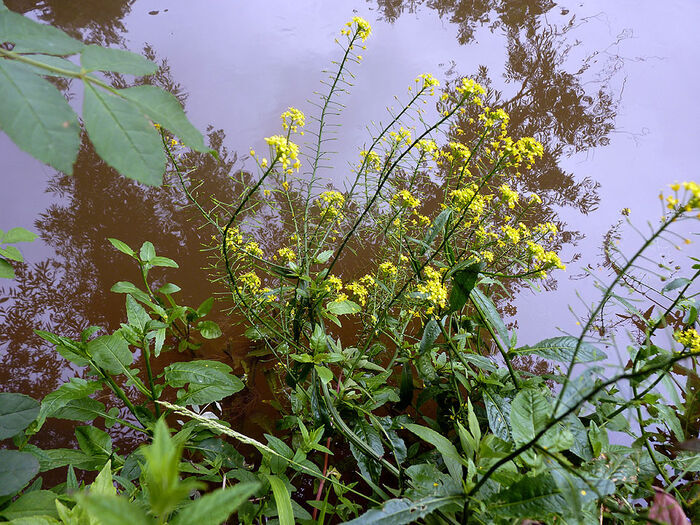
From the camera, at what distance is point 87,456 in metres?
0.74

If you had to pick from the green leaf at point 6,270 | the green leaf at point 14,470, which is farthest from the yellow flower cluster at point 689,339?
the green leaf at point 6,270

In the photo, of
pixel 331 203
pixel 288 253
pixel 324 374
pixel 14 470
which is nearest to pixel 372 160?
pixel 331 203

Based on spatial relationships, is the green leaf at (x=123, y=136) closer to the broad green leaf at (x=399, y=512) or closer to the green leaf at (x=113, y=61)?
the green leaf at (x=113, y=61)

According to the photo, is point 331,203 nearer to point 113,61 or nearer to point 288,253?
point 288,253

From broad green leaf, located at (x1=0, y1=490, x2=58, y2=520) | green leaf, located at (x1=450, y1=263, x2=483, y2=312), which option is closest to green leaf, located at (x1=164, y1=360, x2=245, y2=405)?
broad green leaf, located at (x1=0, y1=490, x2=58, y2=520)

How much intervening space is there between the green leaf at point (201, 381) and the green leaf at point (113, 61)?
59 cm

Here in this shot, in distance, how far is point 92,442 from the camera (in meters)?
0.75

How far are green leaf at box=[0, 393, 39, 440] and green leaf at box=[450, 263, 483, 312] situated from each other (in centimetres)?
65

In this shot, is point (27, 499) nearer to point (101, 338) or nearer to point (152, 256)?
point (101, 338)

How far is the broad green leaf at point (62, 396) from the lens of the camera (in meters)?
0.69

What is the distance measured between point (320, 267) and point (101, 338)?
0.67 metres

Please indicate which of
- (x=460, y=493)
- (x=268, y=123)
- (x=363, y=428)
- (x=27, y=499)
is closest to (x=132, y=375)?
(x=27, y=499)

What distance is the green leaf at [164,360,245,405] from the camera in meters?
0.76

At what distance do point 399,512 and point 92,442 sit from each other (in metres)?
0.59
